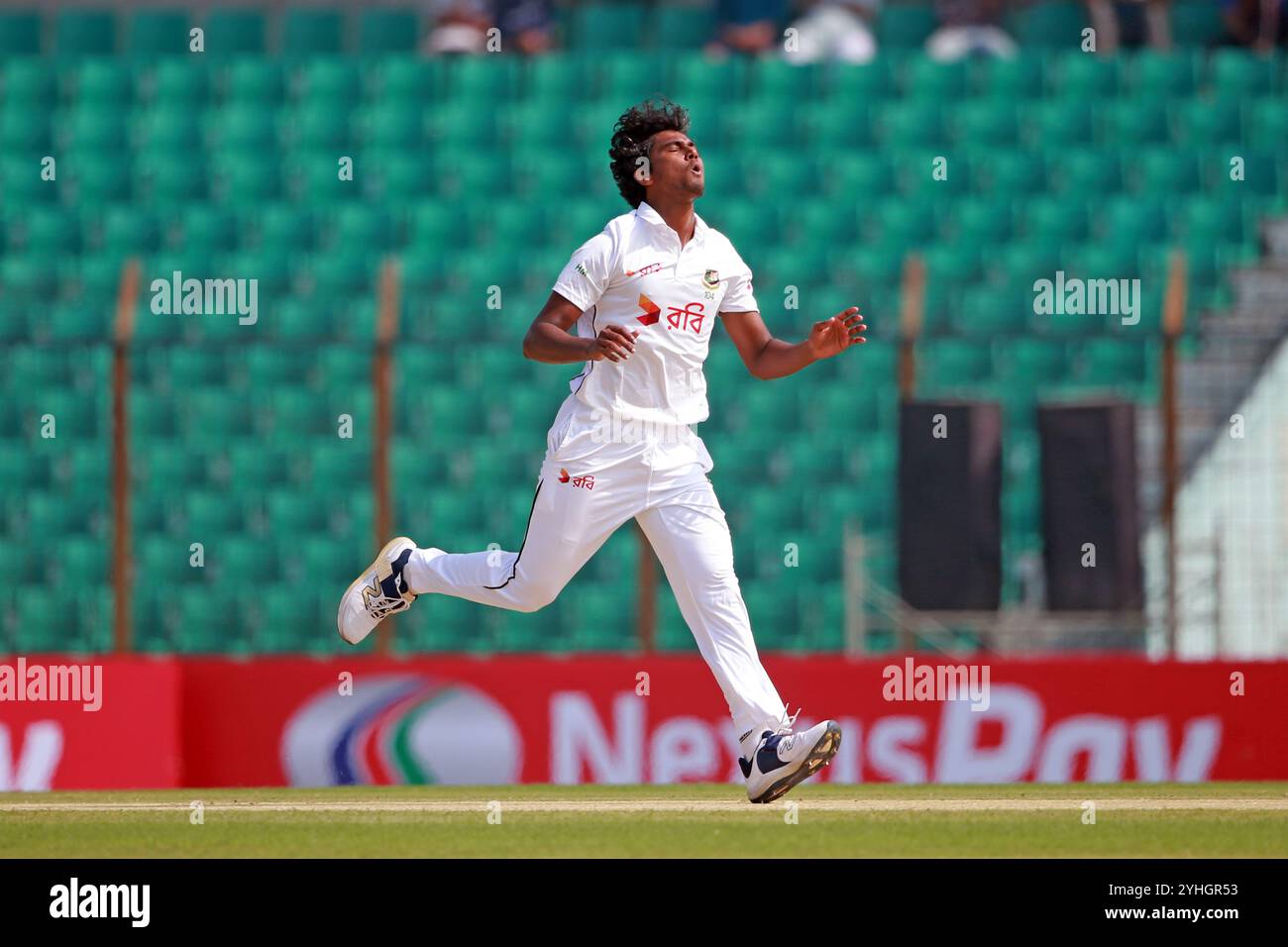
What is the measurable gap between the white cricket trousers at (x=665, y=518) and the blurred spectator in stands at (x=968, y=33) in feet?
31.0

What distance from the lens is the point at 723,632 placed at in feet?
22.7

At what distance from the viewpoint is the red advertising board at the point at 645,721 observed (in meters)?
9.91

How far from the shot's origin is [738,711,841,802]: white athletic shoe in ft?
22.0

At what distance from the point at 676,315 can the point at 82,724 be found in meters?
4.24

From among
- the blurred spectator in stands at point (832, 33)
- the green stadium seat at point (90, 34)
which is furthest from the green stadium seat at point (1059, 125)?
the green stadium seat at point (90, 34)

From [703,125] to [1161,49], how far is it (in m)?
3.55

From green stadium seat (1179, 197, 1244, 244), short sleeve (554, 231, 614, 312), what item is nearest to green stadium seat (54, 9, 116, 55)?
green stadium seat (1179, 197, 1244, 244)

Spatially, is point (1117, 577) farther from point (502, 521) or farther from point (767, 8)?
point (767, 8)

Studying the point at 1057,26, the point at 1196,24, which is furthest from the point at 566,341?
the point at 1196,24

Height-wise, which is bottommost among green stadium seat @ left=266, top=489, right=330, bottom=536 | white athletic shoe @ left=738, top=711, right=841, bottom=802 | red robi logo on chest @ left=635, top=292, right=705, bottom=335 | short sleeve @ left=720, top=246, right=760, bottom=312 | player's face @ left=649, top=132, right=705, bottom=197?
white athletic shoe @ left=738, top=711, right=841, bottom=802

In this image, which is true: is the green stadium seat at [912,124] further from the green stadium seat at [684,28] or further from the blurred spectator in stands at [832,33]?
the green stadium seat at [684,28]

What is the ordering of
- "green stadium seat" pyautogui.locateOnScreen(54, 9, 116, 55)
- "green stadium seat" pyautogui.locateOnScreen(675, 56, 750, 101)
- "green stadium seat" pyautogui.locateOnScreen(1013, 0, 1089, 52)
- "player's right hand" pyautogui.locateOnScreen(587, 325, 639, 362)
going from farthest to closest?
1. "green stadium seat" pyautogui.locateOnScreen(54, 9, 116, 55)
2. "green stadium seat" pyautogui.locateOnScreen(1013, 0, 1089, 52)
3. "green stadium seat" pyautogui.locateOnScreen(675, 56, 750, 101)
4. "player's right hand" pyautogui.locateOnScreen(587, 325, 639, 362)

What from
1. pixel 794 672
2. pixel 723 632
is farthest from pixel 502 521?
pixel 723 632

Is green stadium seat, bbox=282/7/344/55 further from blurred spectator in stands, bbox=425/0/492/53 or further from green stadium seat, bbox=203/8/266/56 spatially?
blurred spectator in stands, bbox=425/0/492/53
